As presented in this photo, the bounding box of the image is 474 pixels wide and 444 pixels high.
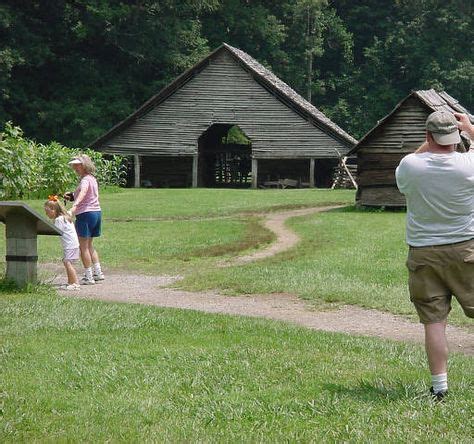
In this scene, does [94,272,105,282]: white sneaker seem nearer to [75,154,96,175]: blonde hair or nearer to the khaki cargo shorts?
[75,154,96,175]: blonde hair

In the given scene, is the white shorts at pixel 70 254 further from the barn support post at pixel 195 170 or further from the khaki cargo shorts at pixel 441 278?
the barn support post at pixel 195 170

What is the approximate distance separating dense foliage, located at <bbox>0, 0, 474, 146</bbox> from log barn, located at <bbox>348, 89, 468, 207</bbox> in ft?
88.1

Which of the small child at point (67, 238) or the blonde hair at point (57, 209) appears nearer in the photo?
the small child at point (67, 238)

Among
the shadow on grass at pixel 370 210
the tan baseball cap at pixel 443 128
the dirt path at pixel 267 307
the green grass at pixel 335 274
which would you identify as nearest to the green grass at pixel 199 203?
the shadow on grass at pixel 370 210

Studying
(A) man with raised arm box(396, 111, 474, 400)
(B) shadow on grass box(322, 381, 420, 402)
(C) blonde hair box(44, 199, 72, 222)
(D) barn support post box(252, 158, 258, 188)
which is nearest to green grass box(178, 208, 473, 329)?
(C) blonde hair box(44, 199, 72, 222)

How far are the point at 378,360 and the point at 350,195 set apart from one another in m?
30.2

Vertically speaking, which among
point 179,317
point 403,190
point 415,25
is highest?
point 415,25

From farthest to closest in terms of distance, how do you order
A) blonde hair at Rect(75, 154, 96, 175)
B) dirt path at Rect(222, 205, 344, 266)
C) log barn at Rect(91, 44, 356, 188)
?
log barn at Rect(91, 44, 356, 188)
dirt path at Rect(222, 205, 344, 266)
blonde hair at Rect(75, 154, 96, 175)

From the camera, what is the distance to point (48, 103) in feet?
176

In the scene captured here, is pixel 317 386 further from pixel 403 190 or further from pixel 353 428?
pixel 403 190

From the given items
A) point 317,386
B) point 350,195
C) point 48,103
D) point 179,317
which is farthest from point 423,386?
point 48,103

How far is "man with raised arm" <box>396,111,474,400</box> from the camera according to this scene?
5906 millimetres

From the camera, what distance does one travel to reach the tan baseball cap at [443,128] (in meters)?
5.89

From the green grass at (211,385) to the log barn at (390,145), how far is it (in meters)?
19.9
